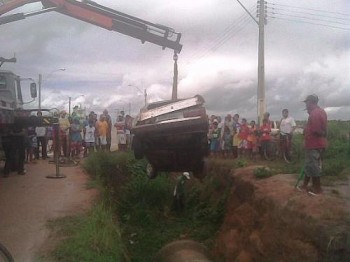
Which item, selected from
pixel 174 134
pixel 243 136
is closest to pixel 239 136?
pixel 243 136

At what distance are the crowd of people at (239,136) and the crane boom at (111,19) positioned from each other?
182 inches

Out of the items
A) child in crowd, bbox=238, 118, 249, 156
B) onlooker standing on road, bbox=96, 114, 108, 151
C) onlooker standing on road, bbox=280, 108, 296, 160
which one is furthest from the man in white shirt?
onlooker standing on road, bbox=96, 114, 108, 151

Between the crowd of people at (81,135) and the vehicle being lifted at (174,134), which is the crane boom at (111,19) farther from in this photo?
the crowd of people at (81,135)

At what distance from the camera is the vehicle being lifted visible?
785 cm

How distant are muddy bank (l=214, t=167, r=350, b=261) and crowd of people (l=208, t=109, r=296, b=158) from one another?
8.05ft

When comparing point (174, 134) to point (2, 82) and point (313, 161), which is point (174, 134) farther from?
point (2, 82)

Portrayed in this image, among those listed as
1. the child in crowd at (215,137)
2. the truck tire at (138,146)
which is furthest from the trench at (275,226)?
the child in crowd at (215,137)

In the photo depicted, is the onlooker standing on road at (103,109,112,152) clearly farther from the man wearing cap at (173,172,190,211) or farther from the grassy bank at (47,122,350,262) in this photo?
the man wearing cap at (173,172,190,211)

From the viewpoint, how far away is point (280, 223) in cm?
859

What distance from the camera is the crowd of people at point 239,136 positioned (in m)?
14.7

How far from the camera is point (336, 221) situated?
7.12 meters

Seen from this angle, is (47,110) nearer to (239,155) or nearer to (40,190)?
(40,190)

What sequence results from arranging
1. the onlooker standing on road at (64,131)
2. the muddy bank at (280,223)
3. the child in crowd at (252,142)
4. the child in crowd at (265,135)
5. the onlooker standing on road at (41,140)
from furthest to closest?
the onlooker standing on road at (64,131)
the onlooker standing on road at (41,140)
the child in crowd at (252,142)
the child in crowd at (265,135)
the muddy bank at (280,223)

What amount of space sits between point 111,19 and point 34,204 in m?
4.49
